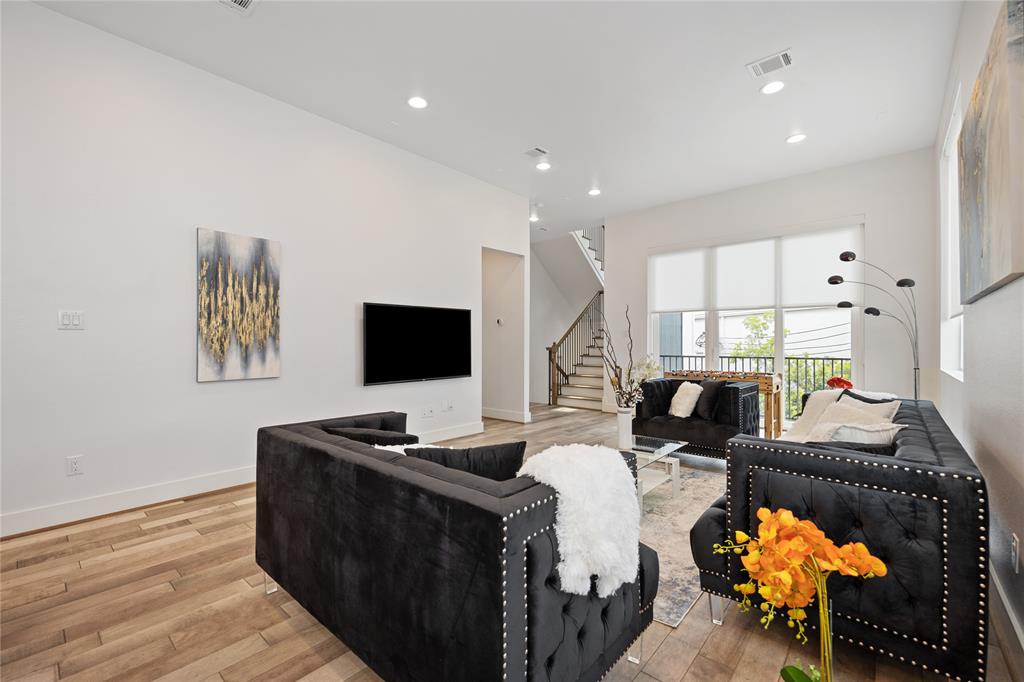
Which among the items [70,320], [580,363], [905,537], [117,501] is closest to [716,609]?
[905,537]

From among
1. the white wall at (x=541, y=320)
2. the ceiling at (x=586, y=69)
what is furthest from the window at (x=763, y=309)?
the white wall at (x=541, y=320)

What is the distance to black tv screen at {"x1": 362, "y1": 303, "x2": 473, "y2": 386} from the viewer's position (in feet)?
15.7

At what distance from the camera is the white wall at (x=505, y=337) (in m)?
6.75

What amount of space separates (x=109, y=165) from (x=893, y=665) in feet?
17.0

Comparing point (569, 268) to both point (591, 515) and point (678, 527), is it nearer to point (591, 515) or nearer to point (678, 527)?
point (678, 527)

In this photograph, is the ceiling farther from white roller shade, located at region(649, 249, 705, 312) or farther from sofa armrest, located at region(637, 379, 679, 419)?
sofa armrest, located at region(637, 379, 679, 419)

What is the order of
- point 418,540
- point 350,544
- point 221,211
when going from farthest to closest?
1. point 221,211
2. point 350,544
3. point 418,540

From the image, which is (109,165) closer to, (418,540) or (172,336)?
(172,336)

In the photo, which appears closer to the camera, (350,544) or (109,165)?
(350,544)

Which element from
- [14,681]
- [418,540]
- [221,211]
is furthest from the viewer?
[221,211]

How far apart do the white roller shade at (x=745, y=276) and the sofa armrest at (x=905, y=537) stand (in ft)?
17.0

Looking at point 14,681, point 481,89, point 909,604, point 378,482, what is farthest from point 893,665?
point 481,89

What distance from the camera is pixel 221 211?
3.78m

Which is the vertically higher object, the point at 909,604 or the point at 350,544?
the point at 350,544
